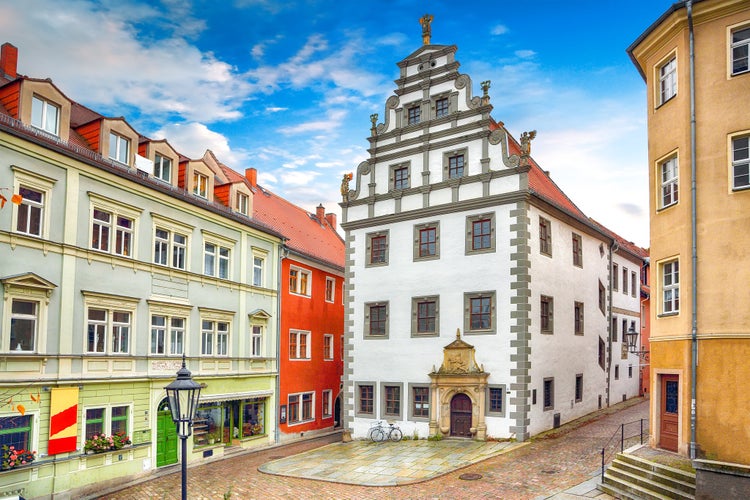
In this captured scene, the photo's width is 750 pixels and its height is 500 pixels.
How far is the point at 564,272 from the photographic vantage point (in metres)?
31.1

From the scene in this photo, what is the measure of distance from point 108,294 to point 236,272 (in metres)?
7.71

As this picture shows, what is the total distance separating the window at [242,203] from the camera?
3212 cm

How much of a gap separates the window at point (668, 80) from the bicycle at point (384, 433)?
17422 millimetres

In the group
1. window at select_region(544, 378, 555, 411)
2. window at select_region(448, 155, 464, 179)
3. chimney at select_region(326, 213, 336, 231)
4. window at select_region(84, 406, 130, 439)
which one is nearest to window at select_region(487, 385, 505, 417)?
window at select_region(544, 378, 555, 411)

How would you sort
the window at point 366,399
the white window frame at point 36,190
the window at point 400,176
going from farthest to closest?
the window at point 400,176, the window at point 366,399, the white window frame at point 36,190

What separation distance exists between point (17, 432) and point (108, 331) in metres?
4.65

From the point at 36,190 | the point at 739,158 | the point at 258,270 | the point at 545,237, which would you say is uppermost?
the point at 739,158

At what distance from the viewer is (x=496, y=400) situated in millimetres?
27344

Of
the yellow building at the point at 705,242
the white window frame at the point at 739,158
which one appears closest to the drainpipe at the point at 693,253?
the yellow building at the point at 705,242

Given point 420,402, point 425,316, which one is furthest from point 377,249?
point 420,402

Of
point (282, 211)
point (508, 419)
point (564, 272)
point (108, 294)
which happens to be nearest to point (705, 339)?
point (508, 419)

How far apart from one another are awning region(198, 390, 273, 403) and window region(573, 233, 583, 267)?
1624cm

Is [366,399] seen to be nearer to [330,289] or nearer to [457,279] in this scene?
[457,279]

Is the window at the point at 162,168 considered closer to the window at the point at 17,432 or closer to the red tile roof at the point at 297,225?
the red tile roof at the point at 297,225
